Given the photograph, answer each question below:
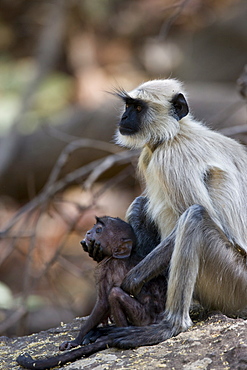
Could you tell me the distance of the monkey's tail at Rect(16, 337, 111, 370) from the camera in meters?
3.74

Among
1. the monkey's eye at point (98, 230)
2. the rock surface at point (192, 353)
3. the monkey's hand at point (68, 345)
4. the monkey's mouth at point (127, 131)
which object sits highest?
the monkey's mouth at point (127, 131)

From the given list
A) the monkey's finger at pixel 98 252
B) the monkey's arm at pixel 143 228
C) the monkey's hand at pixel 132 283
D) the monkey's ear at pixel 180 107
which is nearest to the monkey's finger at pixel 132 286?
the monkey's hand at pixel 132 283

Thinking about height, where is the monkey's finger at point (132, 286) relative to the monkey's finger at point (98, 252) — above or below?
below

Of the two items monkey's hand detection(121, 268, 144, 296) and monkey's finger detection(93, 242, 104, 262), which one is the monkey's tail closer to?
monkey's hand detection(121, 268, 144, 296)

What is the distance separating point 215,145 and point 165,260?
97 cm

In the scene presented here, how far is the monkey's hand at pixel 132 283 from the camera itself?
13.1ft

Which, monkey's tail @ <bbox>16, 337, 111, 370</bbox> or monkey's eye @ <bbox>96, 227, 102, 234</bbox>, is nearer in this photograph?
monkey's tail @ <bbox>16, 337, 111, 370</bbox>

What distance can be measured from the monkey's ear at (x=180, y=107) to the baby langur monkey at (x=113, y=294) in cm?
89

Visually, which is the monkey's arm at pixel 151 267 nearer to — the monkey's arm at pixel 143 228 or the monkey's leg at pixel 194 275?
the monkey's leg at pixel 194 275

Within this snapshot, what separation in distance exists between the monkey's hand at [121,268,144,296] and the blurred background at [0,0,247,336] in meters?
5.11

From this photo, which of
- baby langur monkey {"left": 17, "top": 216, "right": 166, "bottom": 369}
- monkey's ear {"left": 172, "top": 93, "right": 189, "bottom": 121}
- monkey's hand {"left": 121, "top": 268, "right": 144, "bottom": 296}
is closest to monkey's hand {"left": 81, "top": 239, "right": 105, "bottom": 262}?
baby langur monkey {"left": 17, "top": 216, "right": 166, "bottom": 369}

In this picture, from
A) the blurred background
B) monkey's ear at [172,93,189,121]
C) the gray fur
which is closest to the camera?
the gray fur

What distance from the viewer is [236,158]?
14.9ft

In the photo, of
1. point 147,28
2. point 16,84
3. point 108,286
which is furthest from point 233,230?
point 147,28
